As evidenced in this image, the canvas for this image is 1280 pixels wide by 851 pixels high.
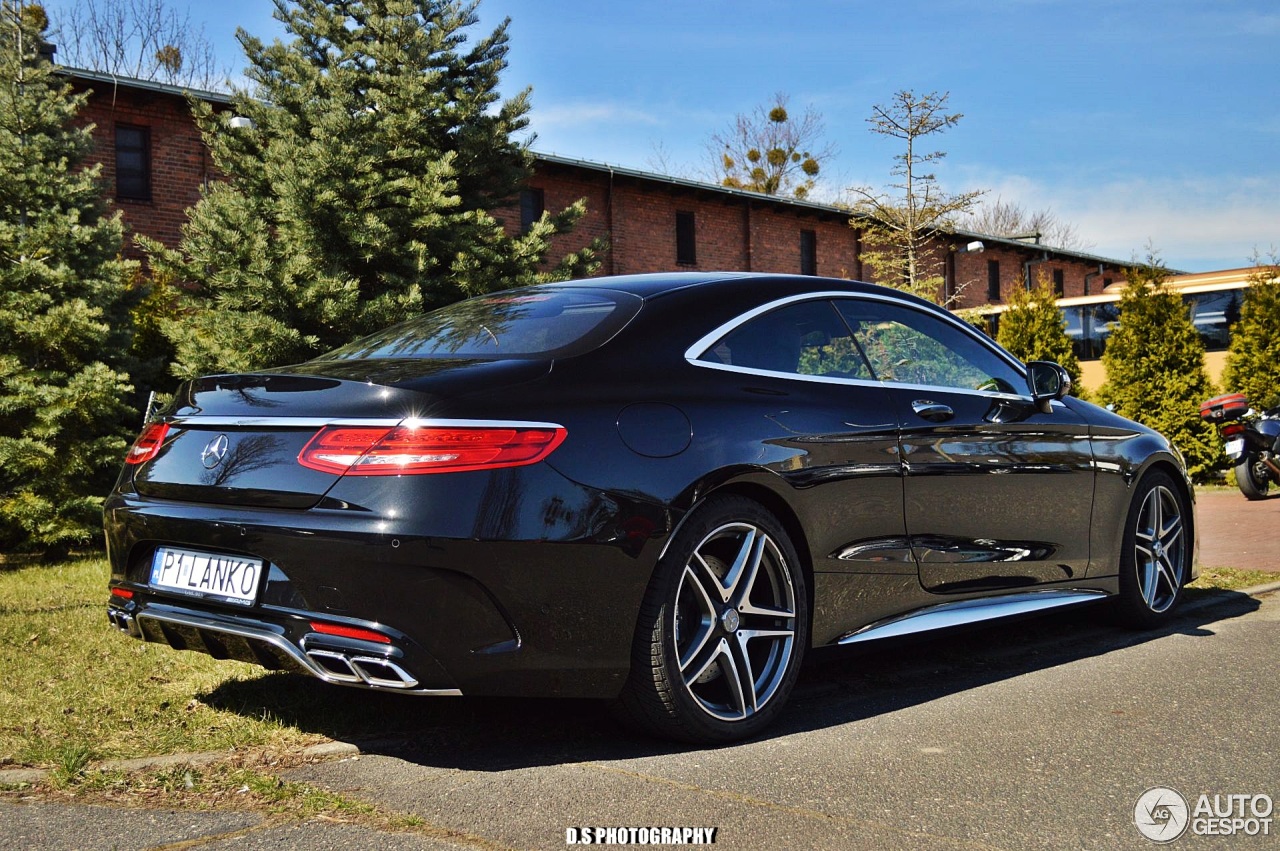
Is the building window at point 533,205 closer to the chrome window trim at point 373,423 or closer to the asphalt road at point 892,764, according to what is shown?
the asphalt road at point 892,764

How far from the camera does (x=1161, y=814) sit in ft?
10.3

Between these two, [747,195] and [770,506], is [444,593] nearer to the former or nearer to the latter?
[770,506]

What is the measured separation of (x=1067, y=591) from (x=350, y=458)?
11.0 feet

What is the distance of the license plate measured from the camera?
3.45 meters

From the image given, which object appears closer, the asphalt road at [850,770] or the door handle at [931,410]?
the asphalt road at [850,770]

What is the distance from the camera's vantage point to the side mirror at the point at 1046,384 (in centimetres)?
531

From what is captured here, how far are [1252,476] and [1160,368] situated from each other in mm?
4015

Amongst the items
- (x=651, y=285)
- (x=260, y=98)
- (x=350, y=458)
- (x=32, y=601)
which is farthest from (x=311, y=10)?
(x=350, y=458)

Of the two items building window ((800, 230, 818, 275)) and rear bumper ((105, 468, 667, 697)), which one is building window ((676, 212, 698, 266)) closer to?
building window ((800, 230, 818, 275))

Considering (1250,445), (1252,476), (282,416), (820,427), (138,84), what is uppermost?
(138,84)

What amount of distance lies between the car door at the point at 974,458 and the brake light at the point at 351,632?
2030 mm

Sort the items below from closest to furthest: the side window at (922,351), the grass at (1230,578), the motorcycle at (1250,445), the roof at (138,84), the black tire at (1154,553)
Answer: the side window at (922,351) → the black tire at (1154,553) → the grass at (1230,578) → the motorcycle at (1250,445) → the roof at (138,84)

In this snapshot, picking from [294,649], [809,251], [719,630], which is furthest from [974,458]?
[809,251]

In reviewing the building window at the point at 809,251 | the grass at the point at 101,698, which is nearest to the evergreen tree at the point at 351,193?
the grass at the point at 101,698
